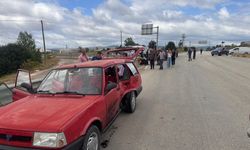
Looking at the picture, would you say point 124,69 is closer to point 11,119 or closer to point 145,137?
point 145,137

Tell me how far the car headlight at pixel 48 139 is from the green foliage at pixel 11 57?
141 ft

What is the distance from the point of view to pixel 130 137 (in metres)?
5.48

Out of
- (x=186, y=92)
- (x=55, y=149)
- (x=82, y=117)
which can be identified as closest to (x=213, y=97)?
(x=186, y=92)

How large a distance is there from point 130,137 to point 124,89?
5.40 ft

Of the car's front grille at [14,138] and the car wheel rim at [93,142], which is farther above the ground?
the car's front grille at [14,138]

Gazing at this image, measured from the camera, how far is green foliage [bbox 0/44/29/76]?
43.5 m

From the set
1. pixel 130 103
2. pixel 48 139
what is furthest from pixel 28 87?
pixel 130 103

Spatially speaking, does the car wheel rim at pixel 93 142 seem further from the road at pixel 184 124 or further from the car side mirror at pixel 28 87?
the car side mirror at pixel 28 87

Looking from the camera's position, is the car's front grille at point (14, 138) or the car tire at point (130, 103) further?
the car tire at point (130, 103)

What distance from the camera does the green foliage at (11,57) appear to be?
43469 millimetres

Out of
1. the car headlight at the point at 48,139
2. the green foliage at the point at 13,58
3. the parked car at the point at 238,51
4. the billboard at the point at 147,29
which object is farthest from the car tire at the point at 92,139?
the parked car at the point at 238,51

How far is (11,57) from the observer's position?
148ft

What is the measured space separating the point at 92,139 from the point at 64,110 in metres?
0.67

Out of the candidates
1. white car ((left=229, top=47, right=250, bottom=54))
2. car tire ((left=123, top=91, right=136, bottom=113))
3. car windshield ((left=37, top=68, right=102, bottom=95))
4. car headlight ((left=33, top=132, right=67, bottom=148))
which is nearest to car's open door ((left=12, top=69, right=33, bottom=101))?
car windshield ((left=37, top=68, right=102, bottom=95))
